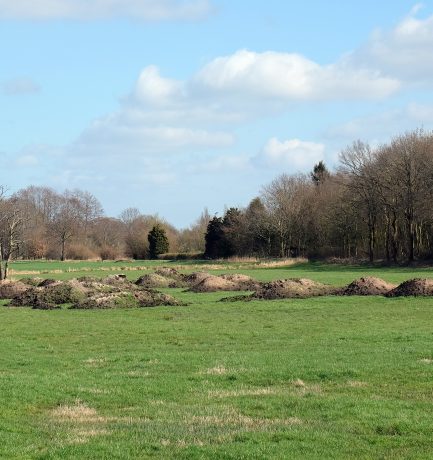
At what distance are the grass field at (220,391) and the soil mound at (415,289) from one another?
43.6 ft

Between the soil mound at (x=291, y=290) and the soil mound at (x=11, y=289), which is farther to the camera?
the soil mound at (x=11, y=289)

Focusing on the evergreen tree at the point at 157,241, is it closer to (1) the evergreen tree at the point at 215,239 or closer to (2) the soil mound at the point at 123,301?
(1) the evergreen tree at the point at 215,239

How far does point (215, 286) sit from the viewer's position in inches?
2046

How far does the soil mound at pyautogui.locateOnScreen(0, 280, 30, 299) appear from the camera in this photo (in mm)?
47531

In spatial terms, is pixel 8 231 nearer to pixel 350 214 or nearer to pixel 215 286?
pixel 215 286

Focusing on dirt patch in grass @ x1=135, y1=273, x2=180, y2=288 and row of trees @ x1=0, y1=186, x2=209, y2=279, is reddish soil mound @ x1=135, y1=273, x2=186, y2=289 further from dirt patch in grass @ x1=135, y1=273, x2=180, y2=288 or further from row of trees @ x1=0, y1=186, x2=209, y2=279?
row of trees @ x1=0, y1=186, x2=209, y2=279

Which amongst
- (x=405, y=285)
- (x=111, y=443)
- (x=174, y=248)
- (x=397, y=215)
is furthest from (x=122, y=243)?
(x=111, y=443)

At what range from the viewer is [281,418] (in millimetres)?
11445

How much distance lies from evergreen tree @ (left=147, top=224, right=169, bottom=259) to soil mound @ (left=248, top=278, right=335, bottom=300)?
94.3 metres

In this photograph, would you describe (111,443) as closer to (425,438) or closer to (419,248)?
(425,438)

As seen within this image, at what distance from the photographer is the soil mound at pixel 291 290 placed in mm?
43062

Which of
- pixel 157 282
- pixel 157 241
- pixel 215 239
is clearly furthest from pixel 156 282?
pixel 157 241

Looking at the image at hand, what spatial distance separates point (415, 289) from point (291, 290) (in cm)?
734

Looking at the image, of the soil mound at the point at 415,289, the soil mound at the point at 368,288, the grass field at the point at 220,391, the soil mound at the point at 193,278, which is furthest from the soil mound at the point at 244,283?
the grass field at the point at 220,391
